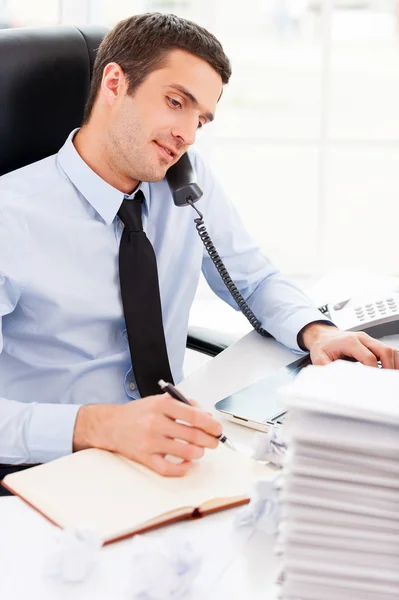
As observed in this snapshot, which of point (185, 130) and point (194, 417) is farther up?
point (185, 130)

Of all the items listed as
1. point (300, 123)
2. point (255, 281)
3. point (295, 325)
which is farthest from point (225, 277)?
point (300, 123)

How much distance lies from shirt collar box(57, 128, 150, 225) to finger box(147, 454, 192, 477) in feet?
1.87

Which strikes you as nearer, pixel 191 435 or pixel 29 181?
pixel 191 435

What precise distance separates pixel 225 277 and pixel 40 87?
492mm

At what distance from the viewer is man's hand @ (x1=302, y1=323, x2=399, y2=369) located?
4.19 feet

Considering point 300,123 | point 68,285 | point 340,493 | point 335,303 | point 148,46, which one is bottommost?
point 300,123

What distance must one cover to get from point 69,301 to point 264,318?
391mm

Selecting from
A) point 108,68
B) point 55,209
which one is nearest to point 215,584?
point 55,209

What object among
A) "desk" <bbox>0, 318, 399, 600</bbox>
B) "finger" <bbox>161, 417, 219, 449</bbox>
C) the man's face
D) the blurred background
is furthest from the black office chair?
"desk" <bbox>0, 318, 399, 600</bbox>

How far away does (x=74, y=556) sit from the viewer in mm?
763

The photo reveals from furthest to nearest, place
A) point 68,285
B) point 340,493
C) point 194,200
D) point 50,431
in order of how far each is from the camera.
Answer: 1. point 194,200
2. point 68,285
3. point 50,431
4. point 340,493

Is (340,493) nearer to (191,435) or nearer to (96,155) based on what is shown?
(191,435)

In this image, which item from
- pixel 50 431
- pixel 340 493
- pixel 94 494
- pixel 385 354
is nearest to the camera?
pixel 340 493

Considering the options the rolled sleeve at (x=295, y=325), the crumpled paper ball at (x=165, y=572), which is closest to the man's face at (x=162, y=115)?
the rolled sleeve at (x=295, y=325)
